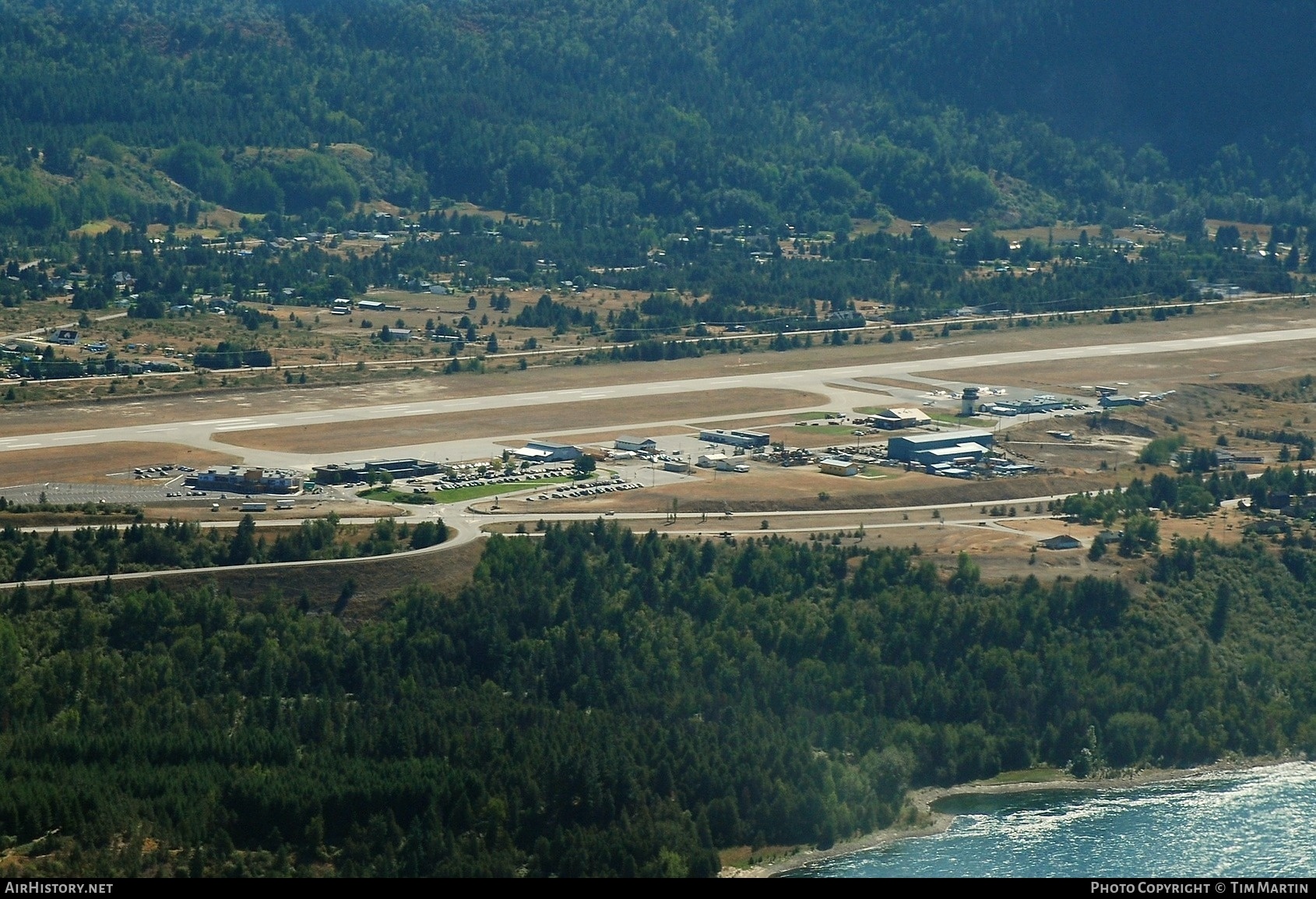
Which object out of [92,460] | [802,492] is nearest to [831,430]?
[802,492]

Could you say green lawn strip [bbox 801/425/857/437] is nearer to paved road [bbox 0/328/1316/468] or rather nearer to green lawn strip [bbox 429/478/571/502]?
paved road [bbox 0/328/1316/468]

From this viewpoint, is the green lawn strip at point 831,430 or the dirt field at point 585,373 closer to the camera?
the green lawn strip at point 831,430

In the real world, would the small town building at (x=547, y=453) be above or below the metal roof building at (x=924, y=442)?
above

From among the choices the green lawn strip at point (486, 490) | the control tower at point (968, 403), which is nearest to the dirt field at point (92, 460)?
the green lawn strip at point (486, 490)

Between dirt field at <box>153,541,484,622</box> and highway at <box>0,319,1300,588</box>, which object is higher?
highway at <box>0,319,1300,588</box>

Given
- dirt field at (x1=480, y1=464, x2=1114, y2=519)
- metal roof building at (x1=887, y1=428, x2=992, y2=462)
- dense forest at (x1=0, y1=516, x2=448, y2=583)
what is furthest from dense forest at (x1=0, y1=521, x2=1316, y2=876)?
metal roof building at (x1=887, y1=428, x2=992, y2=462)

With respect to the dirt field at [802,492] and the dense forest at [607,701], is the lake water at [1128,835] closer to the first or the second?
the dense forest at [607,701]
